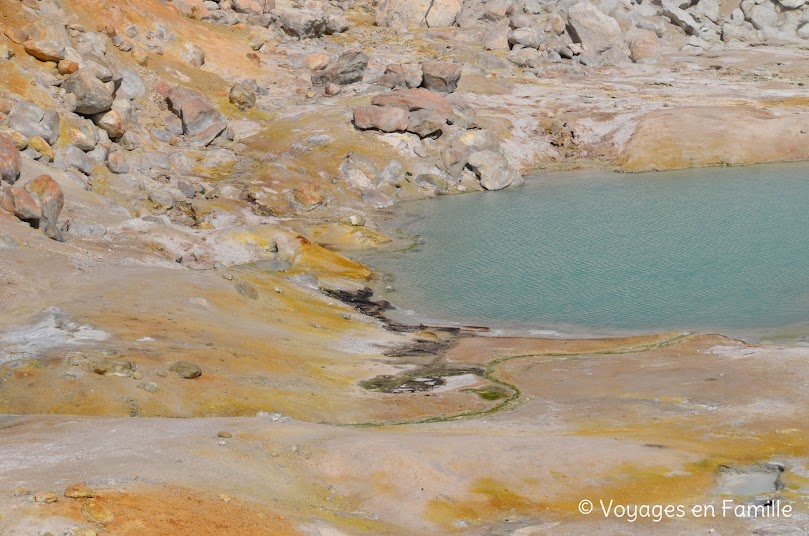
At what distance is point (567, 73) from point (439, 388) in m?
77.6

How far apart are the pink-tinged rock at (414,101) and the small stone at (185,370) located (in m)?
52.7

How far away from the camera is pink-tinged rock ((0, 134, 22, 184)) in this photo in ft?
185

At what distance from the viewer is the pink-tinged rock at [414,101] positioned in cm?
8638

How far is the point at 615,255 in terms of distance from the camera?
6275cm

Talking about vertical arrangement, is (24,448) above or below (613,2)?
below

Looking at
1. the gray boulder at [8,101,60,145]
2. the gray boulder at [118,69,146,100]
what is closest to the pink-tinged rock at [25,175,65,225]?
the gray boulder at [8,101,60,145]

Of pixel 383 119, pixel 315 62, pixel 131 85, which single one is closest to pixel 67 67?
pixel 131 85

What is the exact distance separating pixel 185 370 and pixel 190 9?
7633 cm

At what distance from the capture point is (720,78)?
113 m

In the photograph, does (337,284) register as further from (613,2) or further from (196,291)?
(613,2)

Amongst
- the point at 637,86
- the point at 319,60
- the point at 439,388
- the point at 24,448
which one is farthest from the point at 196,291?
the point at 637,86

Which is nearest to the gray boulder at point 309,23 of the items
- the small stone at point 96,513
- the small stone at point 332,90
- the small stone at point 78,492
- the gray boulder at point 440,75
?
the small stone at point 332,90

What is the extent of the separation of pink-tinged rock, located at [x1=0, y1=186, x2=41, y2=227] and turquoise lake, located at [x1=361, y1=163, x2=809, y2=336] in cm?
1913

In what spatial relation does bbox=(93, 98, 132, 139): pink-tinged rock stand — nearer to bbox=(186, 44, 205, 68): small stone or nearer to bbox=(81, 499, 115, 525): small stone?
bbox=(186, 44, 205, 68): small stone
